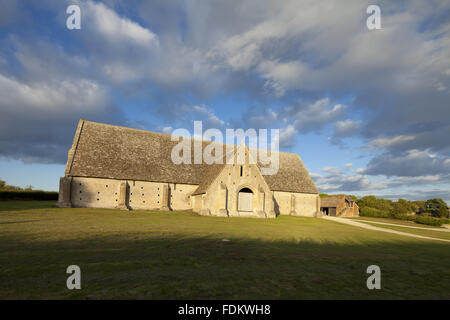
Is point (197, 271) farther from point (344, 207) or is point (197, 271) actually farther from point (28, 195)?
point (344, 207)

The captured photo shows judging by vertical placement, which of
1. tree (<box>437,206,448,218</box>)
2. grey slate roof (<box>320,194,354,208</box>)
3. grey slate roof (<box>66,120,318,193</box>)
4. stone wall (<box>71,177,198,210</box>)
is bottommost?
tree (<box>437,206,448,218</box>)

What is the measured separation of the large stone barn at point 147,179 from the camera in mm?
31734

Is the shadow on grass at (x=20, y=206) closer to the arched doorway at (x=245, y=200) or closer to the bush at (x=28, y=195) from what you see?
the bush at (x=28, y=195)

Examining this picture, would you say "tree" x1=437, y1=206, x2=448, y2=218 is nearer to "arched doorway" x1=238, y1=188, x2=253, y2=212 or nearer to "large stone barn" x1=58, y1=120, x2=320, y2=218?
"large stone barn" x1=58, y1=120, x2=320, y2=218

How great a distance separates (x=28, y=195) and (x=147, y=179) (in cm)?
2485

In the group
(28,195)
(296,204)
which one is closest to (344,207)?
(296,204)

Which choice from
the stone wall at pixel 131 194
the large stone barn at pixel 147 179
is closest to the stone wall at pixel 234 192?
the large stone barn at pixel 147 179

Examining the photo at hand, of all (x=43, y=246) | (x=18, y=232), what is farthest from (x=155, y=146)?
(x=43, y=246)

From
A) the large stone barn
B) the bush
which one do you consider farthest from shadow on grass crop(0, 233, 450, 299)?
the bush

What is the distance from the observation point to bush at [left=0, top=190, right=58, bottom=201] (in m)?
41.4

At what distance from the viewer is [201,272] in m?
7.41

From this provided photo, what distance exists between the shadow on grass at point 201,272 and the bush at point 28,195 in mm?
39296

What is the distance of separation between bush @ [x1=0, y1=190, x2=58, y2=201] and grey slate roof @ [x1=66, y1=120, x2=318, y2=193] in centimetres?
1830
